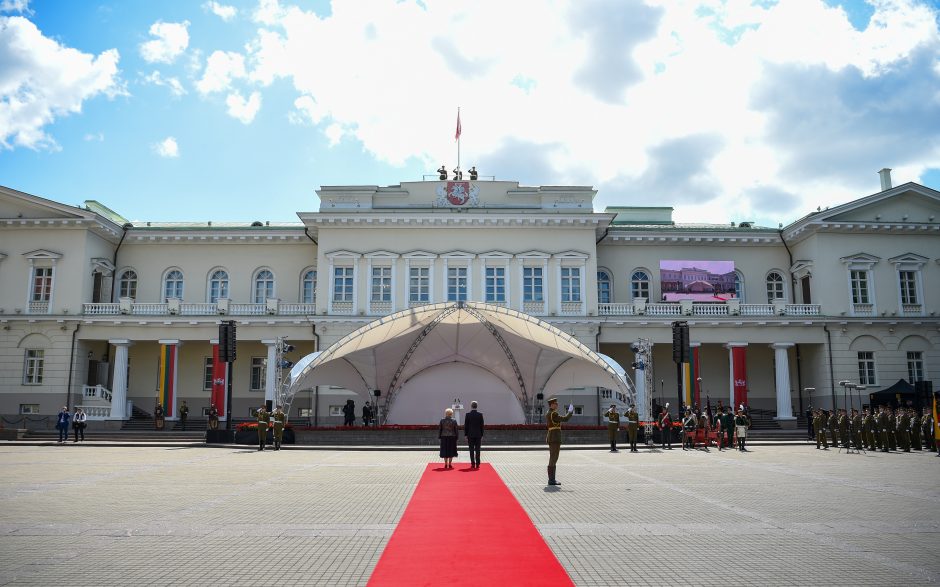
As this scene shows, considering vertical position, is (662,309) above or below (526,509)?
above

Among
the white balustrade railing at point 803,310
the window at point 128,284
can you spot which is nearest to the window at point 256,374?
the window at point 128,284

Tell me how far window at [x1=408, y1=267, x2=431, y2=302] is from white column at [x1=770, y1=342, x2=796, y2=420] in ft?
67.4

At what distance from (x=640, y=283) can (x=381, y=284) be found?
16562mm

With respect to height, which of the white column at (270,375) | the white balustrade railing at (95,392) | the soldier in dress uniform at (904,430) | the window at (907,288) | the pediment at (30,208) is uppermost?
the pediment at (30,208)

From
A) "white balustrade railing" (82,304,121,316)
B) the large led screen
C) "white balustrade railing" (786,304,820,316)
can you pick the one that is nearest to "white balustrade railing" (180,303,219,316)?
"white balustrade railing" (82,304,121,316)

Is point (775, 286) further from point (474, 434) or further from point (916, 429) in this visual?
point (474, 434)

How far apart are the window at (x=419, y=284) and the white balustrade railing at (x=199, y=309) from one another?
1156cm

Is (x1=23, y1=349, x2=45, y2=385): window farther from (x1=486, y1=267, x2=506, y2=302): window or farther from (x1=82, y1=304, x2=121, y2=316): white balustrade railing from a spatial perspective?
(x1=486, y1=267, x2=506, y2=302): window

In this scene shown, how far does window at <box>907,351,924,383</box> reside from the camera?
41.1 meters

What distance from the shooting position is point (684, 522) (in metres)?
10.2

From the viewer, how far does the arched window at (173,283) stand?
44.9 m

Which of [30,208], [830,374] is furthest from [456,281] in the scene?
[30,208]

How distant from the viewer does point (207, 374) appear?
43562 mm

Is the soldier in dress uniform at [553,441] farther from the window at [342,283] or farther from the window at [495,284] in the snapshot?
the window at [342,283]
